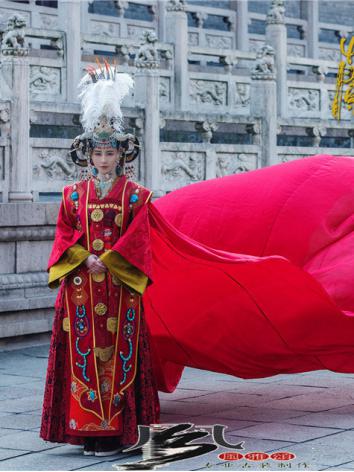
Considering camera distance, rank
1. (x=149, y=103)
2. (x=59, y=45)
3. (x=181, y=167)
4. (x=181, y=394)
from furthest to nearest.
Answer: (x=59, y=45), (x=181, y=167), (x=149, y=103), (x=181, y=394)

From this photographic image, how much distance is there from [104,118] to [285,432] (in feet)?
6.58

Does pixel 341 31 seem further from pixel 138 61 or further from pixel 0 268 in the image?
pixel 0 268

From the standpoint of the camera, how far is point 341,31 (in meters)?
23.9

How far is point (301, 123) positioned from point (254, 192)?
7599 millimetres

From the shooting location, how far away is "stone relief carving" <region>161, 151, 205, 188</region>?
12945mm

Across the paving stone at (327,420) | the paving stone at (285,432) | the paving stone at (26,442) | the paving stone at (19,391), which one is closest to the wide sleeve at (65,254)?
the paving stone at (26,442)

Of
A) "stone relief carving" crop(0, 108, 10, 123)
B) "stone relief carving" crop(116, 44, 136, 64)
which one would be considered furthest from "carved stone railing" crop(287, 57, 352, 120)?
"stone relief carving" crop(0, 108, 10, 123)

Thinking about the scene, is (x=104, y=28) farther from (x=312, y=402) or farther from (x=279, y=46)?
(x=312, y=402)

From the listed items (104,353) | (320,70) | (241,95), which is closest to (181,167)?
(241,95)

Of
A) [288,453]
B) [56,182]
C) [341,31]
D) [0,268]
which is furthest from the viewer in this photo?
[341,31]

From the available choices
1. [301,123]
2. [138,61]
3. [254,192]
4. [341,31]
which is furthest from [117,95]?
[341,31]

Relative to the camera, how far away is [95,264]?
242 inches

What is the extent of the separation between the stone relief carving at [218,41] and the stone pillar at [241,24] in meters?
0.19

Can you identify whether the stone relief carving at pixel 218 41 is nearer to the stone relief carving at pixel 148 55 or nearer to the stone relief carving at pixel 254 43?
the stone relief carving at pixel 254 43
